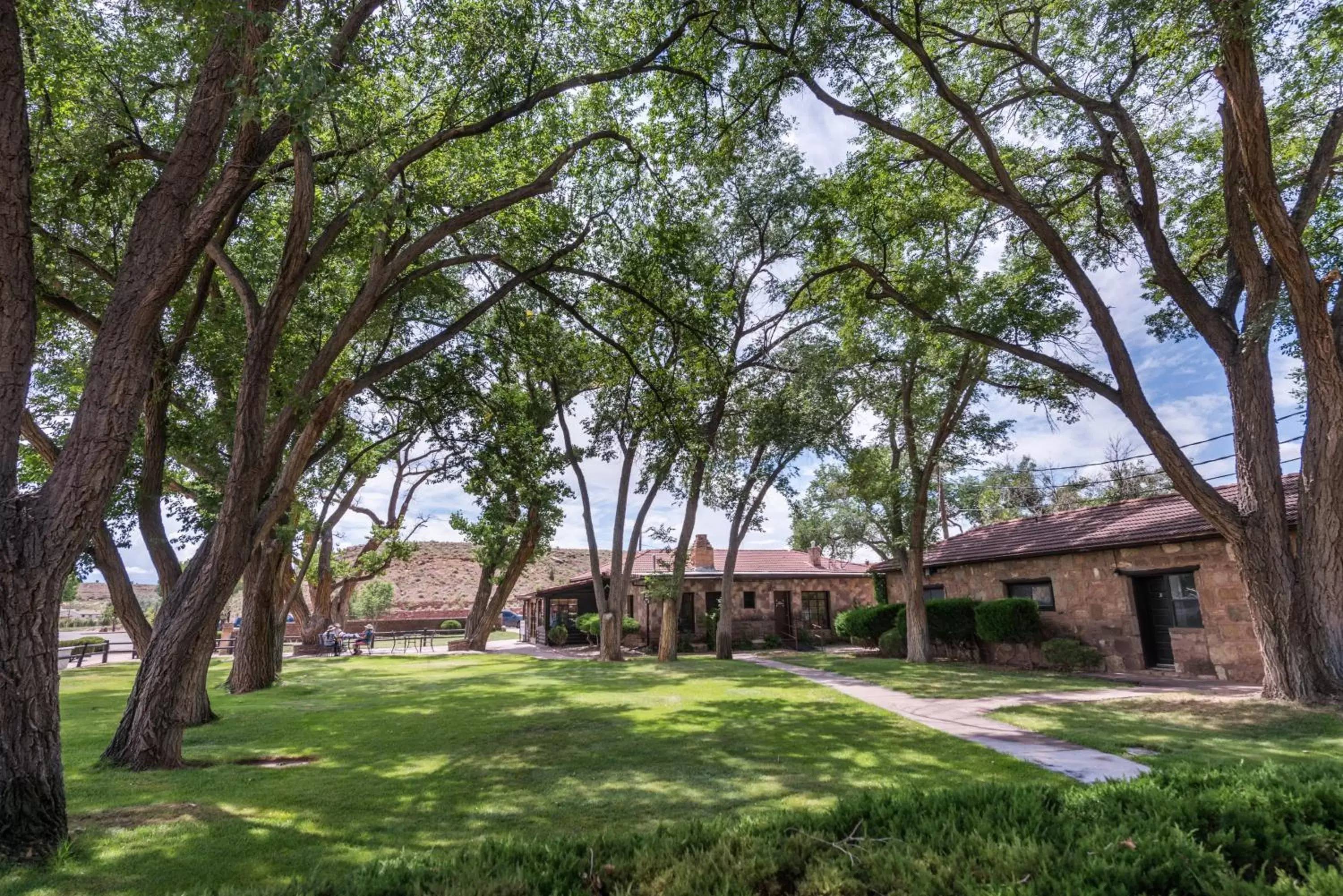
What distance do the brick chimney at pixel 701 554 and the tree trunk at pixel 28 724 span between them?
26107 mm

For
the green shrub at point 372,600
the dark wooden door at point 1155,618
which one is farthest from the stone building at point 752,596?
the green shrub at point 372,600

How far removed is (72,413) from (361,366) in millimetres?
5224

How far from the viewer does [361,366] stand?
14.4m

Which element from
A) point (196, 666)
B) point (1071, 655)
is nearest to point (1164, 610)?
point (1071, 655)

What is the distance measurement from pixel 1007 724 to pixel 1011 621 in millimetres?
8753

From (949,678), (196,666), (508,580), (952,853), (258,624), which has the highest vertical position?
(508,580)

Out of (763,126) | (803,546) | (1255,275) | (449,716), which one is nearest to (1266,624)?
(1255,275)

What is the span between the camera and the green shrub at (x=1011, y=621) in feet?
52.0

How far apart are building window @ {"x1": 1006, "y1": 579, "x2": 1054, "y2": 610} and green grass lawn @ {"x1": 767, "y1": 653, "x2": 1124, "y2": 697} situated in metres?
1.96

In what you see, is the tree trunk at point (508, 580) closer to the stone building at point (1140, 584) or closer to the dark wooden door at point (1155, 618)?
the stone building at point (1140, 584)

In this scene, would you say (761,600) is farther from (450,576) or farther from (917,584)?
(450,576)

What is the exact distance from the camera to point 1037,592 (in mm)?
16641

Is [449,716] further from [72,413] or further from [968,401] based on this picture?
[968,401]

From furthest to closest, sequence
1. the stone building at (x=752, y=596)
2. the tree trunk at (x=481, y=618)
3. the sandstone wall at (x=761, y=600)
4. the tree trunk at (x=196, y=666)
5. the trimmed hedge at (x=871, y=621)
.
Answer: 1. the stone building at (x=752, y=596)
2. the sandstone wall at (x=761, y=600)
3. the tree trunk at (x=481, y=618)
4. the trimmed hedge at (x=871, y=621)
5. the tree trunk at (x=196, y=666)
